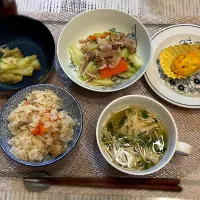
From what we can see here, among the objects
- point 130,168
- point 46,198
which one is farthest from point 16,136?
point 130,168

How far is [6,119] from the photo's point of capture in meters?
Result: 1.43

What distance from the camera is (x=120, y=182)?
1.41m

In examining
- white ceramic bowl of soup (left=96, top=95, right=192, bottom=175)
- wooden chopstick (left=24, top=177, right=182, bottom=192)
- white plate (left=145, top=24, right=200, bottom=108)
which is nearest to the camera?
white ceramic bowl of soup (left=96, top=95, right=192, bottom=175)

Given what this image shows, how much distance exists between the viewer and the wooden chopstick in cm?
141

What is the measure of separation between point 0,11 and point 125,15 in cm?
63

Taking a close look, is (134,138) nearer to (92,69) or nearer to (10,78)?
(92,69)

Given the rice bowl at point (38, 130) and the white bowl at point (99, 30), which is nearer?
the rice bowl at point (38, 130)

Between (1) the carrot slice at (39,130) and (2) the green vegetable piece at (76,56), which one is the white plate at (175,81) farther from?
A: (1) the carrot slice at (39,130)

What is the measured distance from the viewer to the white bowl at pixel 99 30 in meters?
1.55

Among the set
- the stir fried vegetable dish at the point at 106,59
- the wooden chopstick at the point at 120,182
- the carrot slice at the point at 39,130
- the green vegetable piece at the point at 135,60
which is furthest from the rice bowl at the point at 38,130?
the green vegetable piece at the point at 135,60

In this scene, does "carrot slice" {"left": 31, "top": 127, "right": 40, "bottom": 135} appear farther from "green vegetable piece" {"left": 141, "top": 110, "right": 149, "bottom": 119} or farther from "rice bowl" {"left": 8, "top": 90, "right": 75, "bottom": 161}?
"green vegetable piece" {"left": 141, "top": 110, "right": 149, "bottom": 119}

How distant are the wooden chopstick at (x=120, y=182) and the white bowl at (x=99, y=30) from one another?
41cm

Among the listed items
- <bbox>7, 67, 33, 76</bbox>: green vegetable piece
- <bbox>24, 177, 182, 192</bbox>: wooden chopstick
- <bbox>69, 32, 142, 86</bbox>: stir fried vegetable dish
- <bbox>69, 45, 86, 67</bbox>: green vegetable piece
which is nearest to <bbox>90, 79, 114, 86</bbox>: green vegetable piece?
<bbox>69, 32, 142, 86</bbox>: stir fried vegetable dish

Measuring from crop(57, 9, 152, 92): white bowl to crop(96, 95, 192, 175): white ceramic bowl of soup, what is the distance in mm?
130
